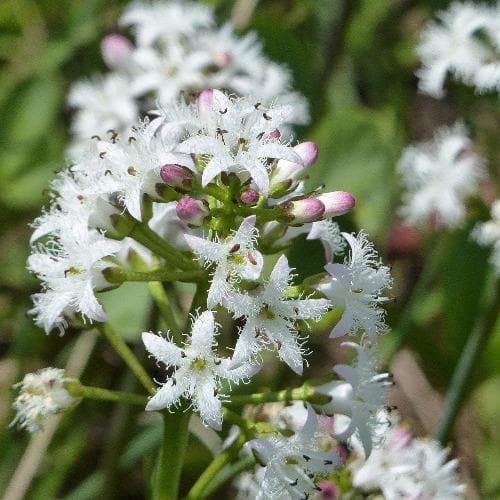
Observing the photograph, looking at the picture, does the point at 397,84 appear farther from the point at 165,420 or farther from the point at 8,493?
the point at 165,420

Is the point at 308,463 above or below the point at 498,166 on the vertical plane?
above

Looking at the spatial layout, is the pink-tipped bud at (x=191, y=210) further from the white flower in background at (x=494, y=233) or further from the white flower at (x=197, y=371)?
the white flower in background at (x=494, y=233)

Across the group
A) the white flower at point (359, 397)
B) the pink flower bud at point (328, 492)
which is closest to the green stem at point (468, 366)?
the pink flower bud at point (328, 492)

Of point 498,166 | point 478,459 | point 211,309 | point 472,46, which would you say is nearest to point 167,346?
point 211,309

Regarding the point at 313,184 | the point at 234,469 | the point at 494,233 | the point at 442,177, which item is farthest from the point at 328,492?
the point at 442,177

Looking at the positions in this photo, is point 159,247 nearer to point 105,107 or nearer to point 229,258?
point 229,258

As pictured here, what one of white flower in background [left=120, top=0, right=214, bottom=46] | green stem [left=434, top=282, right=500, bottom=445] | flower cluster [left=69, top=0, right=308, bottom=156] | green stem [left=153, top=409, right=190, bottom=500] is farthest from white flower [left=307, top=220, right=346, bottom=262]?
white flower in background [left=120, top=0, right=214, bottom=46]
